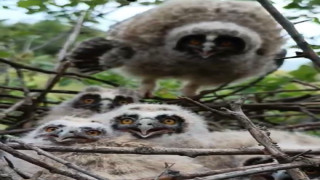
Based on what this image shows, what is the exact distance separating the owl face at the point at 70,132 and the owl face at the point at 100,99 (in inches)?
42.2

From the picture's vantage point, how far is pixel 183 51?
A: 234 inches

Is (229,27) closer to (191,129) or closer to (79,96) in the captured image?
(79,96)

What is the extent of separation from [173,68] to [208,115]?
1194 mm

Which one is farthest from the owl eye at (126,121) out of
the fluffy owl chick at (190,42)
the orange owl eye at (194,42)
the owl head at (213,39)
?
the orange owl eye at (194,42)

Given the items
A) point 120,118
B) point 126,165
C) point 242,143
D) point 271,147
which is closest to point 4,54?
point 120,118

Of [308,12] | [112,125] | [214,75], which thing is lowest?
[112,125]

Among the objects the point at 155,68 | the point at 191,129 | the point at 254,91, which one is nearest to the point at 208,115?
the point at 254,91

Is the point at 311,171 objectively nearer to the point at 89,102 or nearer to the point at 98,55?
the point at 89,102

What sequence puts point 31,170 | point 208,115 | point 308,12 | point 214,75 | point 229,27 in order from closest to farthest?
point 31,170 < point 308,12 < point 208,115 < point 229,27 < point 214,75

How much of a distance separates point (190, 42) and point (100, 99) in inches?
47.1

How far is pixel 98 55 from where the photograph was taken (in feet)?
18.5

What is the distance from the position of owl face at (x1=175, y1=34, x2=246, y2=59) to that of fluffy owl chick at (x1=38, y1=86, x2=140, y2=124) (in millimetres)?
897

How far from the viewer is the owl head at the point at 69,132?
362 centimetres

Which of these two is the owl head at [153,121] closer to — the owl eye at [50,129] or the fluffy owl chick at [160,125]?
the fluffy owl chick at [160,125]
